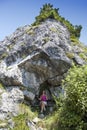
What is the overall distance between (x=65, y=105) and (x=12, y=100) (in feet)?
19.9

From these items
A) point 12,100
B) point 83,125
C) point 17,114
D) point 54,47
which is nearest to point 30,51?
point 54,47

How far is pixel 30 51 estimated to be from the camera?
29.5 meters

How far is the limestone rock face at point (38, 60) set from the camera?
2764 cm

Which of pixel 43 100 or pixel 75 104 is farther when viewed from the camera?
pixel 43 100

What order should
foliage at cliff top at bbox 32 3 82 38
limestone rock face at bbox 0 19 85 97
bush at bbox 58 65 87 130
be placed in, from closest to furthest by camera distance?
bush at bbox 58 65 87 130 → limestone rock face at bbox 0 19 85 97 → foliage at cliff top at bbox 32 3 82 38

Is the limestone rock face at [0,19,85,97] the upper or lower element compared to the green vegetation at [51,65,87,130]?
upper

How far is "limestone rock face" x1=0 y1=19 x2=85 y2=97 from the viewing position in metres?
27.6

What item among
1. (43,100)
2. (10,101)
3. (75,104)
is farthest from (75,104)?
(10,101)

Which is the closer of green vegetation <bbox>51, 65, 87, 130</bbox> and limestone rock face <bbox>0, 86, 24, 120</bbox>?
green vegetation <bbox>51, 65, 87, 130</bbox>

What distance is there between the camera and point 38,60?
92.4ft

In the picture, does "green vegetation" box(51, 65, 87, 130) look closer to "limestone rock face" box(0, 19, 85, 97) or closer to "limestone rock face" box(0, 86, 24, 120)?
"limestone rock face" box(0, 86, 24, 120)

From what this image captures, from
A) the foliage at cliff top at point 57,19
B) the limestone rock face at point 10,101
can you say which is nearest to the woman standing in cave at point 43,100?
→ the limestone rock face at point 10,101

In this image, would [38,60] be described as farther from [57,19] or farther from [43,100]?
[57,19]

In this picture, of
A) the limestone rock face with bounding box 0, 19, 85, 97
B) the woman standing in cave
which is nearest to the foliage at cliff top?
the limestone rock face with bounding box 0, 19, 85, 97
